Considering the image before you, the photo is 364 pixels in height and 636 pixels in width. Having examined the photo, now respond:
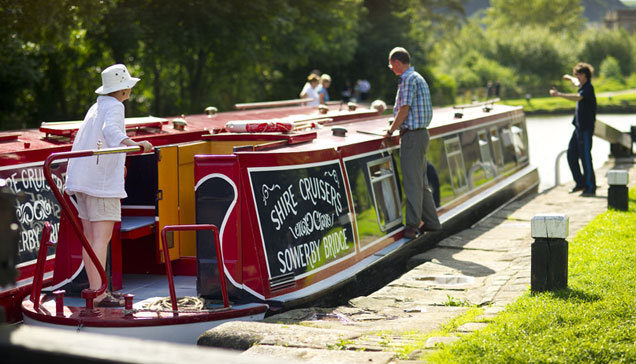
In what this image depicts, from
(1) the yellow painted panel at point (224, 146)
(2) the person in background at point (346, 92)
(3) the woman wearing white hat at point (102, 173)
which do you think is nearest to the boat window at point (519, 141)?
(1) the yellow painted panel at point (224, 146)

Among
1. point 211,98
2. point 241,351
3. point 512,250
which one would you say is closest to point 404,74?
point 512,250

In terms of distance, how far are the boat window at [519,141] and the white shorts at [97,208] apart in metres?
9.10

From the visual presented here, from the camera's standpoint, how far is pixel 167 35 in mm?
22641

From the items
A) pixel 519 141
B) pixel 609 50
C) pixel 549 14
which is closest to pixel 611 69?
pixel 609 50

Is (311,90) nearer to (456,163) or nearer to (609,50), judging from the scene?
(456,163)

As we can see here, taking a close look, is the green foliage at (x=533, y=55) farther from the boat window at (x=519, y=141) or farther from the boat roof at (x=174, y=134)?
the boat roof at (x=174, y=134)

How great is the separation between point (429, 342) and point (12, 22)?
10331 millimetres

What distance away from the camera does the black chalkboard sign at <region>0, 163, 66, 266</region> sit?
20.9ft

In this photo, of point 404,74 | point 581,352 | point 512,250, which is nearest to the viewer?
point 581,352

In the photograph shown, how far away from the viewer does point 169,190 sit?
6414mm

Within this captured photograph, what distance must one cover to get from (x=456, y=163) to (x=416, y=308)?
4525 mm

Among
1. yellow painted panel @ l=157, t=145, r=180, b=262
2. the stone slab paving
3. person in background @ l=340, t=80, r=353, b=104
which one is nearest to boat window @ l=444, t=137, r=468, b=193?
the stone slab paving

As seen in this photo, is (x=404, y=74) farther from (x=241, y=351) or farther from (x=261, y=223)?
(x=241, y=351)

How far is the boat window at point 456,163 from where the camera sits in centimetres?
1013
